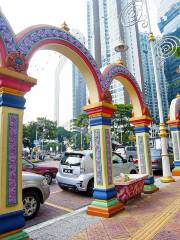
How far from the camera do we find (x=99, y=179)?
5625 millimetres

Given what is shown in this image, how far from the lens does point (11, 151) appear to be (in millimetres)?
3645

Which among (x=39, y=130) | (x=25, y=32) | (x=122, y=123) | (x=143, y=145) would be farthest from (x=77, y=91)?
(x=25, y=32)

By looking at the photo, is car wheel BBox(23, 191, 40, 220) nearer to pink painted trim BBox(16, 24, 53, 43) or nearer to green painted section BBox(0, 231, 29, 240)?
green painted section BBox(0, 231, 29, 240)

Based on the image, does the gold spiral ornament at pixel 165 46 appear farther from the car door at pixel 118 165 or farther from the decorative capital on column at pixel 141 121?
the car door at pixel 118 165

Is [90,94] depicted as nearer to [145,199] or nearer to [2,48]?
[2,48]

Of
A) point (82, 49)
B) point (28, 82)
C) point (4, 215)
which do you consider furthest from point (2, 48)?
point (4, 215)

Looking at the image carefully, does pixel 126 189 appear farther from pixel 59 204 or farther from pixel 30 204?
pixel 30 204

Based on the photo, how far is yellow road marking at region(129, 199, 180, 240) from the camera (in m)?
3.88

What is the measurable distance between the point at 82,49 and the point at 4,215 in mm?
3995

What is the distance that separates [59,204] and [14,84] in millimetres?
4292

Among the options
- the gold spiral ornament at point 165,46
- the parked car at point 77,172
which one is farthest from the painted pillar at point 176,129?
the parked car at point 77,172

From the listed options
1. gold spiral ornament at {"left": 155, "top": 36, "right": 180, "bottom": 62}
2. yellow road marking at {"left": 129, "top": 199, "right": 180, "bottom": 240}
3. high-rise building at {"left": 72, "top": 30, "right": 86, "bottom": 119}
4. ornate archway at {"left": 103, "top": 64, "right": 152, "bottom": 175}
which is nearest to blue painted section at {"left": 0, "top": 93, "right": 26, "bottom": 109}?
yellow road marking at {"left": 129, "top": 199, "right": 180, "bottom": 240}

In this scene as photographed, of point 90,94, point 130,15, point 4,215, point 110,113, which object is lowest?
point 4,215

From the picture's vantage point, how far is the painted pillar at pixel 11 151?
11.3 ft
